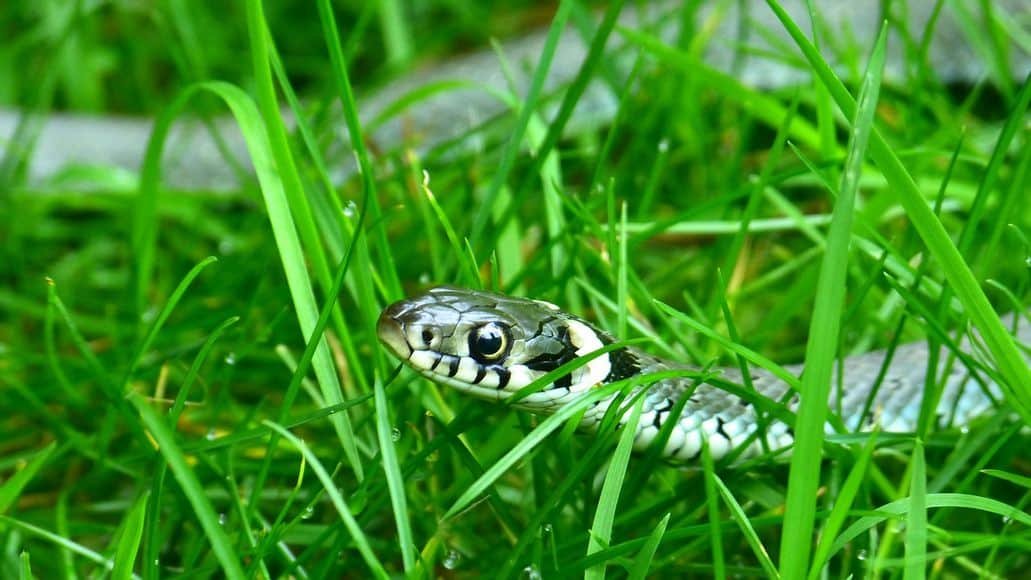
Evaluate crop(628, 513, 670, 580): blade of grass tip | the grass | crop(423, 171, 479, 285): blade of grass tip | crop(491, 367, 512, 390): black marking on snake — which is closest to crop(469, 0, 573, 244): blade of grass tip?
the grass

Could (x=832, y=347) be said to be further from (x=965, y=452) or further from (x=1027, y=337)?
(x=1027, y=337)

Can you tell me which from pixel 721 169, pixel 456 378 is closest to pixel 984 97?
pixel 721 169

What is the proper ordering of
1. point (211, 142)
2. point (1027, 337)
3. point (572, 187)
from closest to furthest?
1. point (1027, 337)
2. point (572, 187)
3. point (211, 142)

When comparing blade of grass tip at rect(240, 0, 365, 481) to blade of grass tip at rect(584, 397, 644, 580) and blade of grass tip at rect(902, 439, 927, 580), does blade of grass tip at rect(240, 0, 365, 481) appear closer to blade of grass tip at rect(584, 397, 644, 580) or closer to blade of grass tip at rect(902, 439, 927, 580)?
blade of grass tip at rect(584, 397, 644, 580)

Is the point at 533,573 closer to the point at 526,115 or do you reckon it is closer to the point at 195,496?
the point at 195,496

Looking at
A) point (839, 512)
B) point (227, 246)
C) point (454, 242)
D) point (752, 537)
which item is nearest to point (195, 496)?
point (454, 242)

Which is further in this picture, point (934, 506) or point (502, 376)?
point (502, 376)
